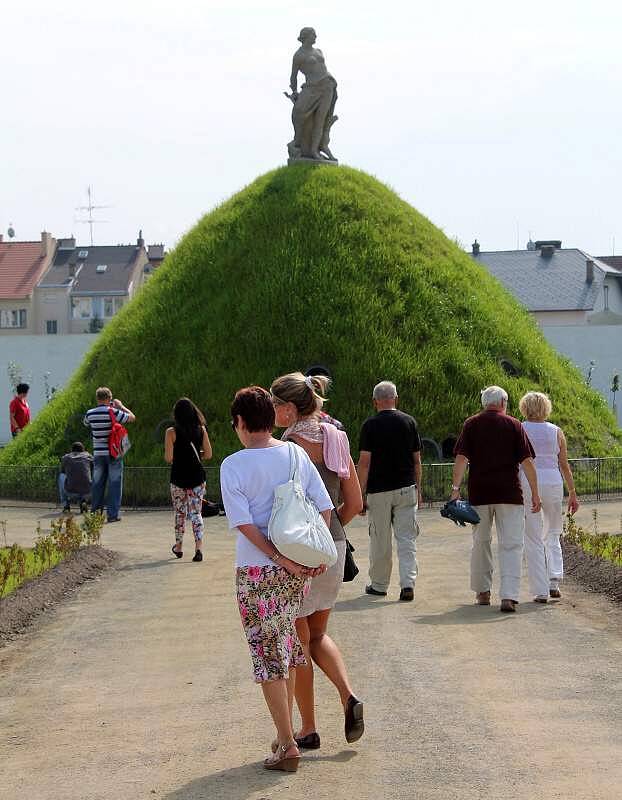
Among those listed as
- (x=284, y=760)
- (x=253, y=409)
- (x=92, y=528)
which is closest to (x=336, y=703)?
(x=284, y=760)

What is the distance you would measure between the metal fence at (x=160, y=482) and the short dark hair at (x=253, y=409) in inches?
624

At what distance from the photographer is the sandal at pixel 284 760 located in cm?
668

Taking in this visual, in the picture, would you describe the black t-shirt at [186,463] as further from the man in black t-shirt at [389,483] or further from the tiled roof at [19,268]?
the tiled roof at [19,268]

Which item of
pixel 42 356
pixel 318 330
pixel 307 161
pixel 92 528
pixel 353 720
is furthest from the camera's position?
pixel 42 356

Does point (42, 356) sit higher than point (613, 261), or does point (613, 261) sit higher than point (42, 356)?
point (613, 261)

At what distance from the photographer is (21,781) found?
262 inches

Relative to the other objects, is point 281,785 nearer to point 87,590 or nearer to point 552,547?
point 552,547

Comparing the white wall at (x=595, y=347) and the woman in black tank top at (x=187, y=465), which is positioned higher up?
the white wall at (x=595, y=347)

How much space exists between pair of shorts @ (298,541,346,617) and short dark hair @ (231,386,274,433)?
0.90 m

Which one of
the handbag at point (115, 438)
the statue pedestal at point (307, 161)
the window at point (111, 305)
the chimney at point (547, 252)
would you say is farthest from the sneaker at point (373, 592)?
the window at point (111, 305)

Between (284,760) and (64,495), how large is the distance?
15755mm

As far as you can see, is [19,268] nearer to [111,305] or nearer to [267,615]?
[111,305]

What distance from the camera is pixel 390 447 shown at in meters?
12.7

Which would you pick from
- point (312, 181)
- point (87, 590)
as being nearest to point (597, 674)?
point (87, 590)
